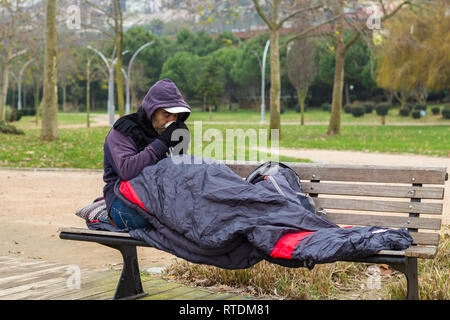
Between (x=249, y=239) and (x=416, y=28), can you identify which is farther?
(x=416, y=28)

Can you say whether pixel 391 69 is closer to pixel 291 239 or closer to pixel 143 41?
pixel 143 41

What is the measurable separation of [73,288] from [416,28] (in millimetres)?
32994

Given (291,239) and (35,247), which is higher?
(291,239)

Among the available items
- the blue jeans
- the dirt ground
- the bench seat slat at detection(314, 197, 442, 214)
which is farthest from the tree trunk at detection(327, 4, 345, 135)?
the blue jeans

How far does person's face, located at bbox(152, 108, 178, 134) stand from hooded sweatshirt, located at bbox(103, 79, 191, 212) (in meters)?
0.05

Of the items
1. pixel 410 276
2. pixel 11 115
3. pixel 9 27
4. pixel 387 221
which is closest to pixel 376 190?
pixel 387 221

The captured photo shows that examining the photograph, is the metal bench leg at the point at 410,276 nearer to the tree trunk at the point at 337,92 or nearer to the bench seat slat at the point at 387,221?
the bench seat slat at the point at 387,221

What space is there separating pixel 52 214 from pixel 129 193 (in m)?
4.05

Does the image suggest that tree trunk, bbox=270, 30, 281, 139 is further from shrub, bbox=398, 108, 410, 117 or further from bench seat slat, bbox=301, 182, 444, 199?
shrub, bbox=398, 108, 410, 117

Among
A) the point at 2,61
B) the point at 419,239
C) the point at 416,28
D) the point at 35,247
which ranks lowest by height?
the point at 35,247

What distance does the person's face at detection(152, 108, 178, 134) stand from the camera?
3.95 metres
